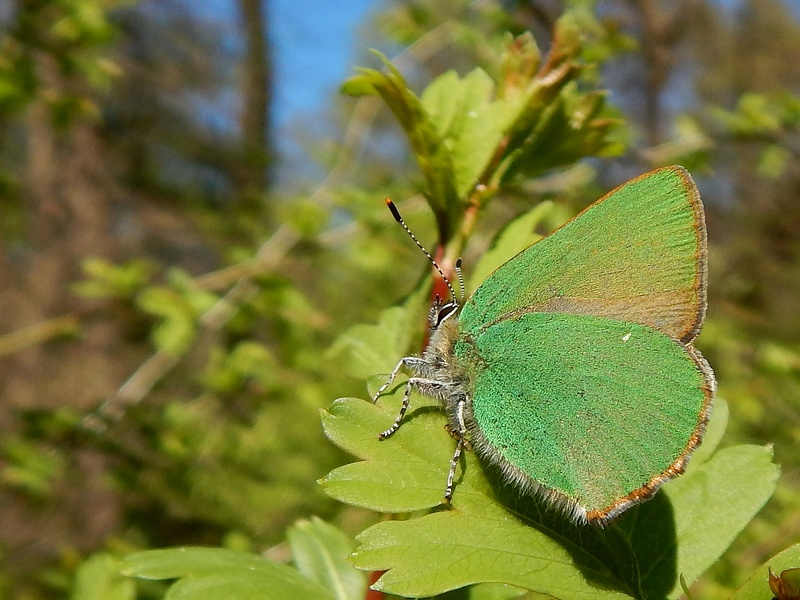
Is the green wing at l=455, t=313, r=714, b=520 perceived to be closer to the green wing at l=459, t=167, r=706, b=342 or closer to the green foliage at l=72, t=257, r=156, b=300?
the green wing at l=459, t=167, r=706, b=342

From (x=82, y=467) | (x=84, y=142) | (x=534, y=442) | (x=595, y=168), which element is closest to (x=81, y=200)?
(x=84, y=142)

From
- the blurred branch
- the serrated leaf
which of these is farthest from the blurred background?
the serrated leaf

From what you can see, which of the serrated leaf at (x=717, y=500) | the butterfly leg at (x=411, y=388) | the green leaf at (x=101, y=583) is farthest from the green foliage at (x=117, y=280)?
the serrated leaf at (x=717, y=500)

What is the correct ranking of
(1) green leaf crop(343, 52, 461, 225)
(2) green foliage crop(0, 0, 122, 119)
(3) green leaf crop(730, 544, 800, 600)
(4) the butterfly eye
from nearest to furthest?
(3) green leaf crop(730, 544, 800, 600) < (1) green leaf crop(343, 52, 461, 225) < (4) the butterfly eye < (2) green foliage crop(0, 0, 122, 119)

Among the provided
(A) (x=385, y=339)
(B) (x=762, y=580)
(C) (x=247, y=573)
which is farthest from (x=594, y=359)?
(C) (x=247, y=573)

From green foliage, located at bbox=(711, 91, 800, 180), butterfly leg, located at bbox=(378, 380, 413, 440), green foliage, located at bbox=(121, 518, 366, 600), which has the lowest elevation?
green foliage, located at bbox=(121, 518, 366, 600)

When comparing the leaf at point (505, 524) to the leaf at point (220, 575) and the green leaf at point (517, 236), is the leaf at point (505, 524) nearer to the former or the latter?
the leaf at point (220, 575)
